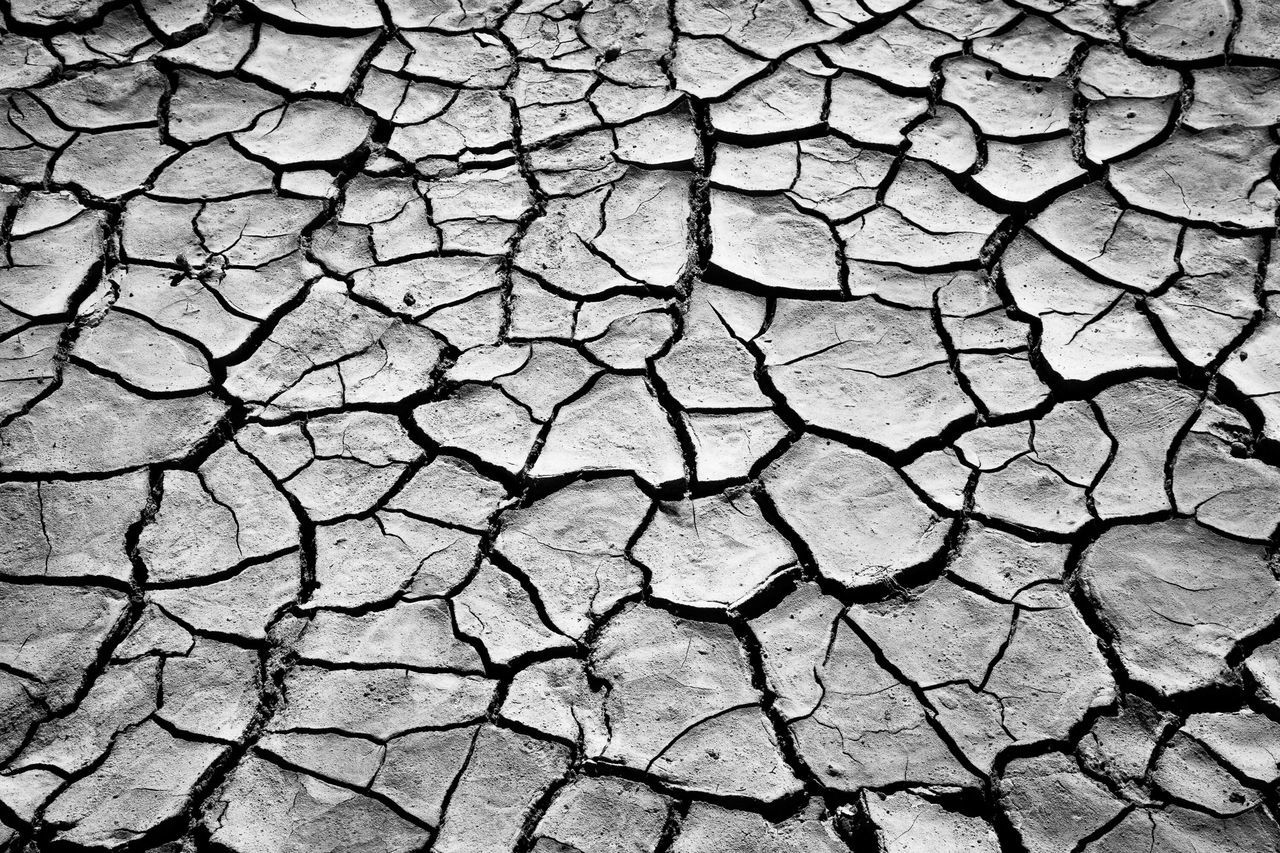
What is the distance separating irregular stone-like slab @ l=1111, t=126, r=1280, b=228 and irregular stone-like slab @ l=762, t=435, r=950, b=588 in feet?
3.88

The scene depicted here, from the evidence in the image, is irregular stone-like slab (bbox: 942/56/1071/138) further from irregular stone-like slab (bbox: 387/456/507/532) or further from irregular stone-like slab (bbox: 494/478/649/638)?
irregular stone-like slab (bbox: 387/456/507/532)

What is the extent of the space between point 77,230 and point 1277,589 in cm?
304

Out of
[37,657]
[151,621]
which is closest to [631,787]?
[151,621]

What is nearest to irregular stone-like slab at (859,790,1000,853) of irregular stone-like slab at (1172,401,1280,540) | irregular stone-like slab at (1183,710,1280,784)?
irregular stone-like slab at (1183,710,1280,784)

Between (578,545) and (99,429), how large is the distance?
118 centimetres

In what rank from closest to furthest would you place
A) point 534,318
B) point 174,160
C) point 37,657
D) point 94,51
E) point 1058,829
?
point 1058,829 < point 37,657 < point 534,318 < point 174,160 < point 94,51

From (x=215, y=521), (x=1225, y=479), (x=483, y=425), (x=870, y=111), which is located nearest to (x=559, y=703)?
(x=483, y=425)

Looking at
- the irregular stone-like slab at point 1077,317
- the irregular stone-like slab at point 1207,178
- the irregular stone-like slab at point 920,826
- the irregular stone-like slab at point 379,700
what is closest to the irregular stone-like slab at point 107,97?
the irregular stone-like slab at point 379,700

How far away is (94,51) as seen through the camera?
9.34 ft

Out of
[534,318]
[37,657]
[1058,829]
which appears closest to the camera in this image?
[1058,829]

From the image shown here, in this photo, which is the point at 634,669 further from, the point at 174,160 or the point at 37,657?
the point at 174,160

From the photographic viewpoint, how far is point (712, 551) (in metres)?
1.97

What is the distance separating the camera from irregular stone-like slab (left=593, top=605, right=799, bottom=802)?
1712 millimetres

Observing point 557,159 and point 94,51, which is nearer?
point 557,159
